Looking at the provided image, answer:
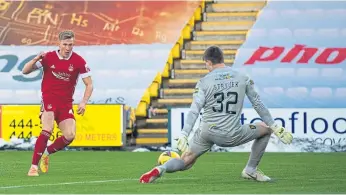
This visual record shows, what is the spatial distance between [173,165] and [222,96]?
3.01 feet

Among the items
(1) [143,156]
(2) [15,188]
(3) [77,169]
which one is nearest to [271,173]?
(3) [77,169]

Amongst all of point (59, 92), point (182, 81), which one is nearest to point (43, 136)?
point (59, 92)

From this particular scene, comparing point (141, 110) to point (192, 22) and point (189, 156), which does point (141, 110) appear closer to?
point (192, 22)

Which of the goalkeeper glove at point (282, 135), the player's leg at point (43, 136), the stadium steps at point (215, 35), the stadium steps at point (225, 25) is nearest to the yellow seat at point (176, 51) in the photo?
the stadium steps at point (215, 35)

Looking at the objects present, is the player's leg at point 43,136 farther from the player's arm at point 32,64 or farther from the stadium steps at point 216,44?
the stadium steps at point 216,44

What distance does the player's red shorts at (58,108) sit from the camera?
13.9 metres

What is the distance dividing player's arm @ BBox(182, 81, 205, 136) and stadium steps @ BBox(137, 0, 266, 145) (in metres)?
13.4

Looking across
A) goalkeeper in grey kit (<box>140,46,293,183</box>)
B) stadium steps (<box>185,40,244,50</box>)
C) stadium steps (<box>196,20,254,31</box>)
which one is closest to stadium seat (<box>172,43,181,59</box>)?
stadium steps (<box>185,40,244,50</box>)

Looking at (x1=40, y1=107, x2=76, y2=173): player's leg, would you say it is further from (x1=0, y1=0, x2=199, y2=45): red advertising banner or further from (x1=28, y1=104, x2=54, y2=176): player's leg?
(x1=0, y1=0, x2=199, y2=45): red advertising banner

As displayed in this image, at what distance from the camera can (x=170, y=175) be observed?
44.0ft

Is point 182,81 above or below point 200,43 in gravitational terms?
below

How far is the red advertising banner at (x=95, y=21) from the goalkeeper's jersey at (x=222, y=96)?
15.0 m

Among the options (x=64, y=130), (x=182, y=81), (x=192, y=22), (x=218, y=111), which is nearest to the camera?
(x=218, y=111)

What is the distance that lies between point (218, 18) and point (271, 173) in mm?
13625
